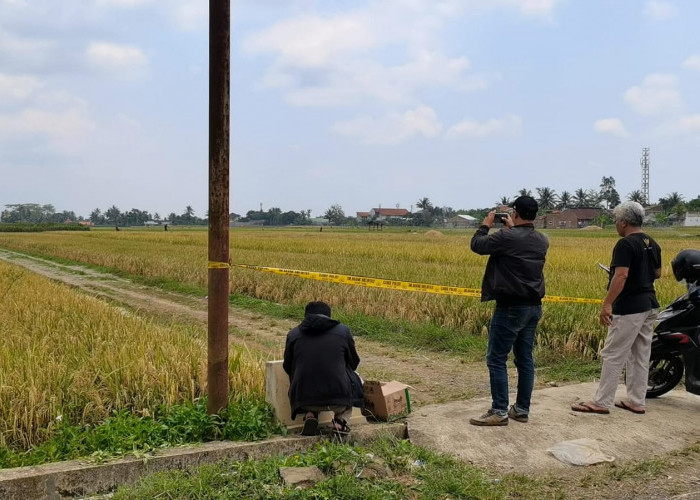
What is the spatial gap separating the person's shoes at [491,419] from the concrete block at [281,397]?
1240 mm

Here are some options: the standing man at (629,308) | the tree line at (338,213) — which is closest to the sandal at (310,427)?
the standing man at (629,308)

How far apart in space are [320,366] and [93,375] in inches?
77.8

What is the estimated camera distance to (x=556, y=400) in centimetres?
604

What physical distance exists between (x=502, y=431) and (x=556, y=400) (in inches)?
51.1

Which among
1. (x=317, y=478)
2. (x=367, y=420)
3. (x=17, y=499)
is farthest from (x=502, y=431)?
(x=17, y=499)

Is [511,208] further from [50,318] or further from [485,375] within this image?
[50,318]

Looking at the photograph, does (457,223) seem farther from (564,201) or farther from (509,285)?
(509,285)

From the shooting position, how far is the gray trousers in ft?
18.3

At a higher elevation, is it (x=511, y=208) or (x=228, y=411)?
(x=511, y=208)

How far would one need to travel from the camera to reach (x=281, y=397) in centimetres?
487

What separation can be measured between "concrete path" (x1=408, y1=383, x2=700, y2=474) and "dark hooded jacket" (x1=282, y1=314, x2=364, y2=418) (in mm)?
748

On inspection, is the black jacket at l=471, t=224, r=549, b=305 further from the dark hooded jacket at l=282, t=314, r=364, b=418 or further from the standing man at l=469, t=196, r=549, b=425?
the dark hooded jacket at l=282, t=314, r=364, b=418

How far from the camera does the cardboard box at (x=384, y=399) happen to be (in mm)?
5117

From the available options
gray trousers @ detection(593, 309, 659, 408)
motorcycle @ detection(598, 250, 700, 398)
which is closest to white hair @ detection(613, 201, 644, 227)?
motorcycle @ detection(598, 250, 700, 398)
